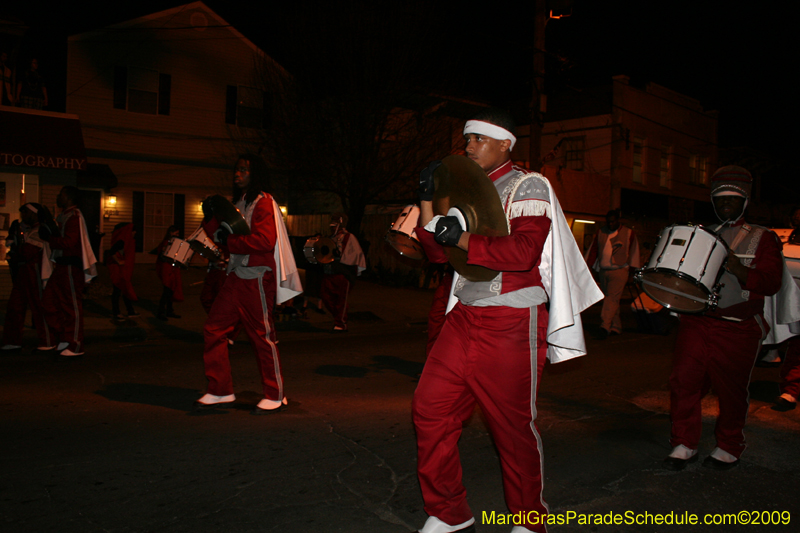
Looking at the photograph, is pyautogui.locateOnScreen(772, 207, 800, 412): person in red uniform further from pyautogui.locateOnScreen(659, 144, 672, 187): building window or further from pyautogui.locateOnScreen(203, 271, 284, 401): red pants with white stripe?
pyautogui.locateOnScreen(659, 144, 672, 187): building window

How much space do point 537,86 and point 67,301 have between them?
11166 mm

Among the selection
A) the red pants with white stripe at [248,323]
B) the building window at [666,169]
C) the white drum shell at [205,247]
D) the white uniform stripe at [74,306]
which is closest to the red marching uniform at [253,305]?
the red pants with white stripe at [248,323]

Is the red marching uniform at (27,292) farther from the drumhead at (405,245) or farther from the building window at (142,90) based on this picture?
the building window at (142,90)

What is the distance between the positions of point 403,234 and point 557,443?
203 centimetres

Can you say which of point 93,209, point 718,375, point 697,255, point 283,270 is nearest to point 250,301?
point 283,270

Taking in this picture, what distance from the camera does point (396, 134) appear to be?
→ 16.4m

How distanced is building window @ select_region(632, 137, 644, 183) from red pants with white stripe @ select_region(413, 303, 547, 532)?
25.1 meters

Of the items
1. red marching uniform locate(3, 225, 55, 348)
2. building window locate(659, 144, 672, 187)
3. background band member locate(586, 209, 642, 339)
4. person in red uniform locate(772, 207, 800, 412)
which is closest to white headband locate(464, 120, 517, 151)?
person in red uniform locate(772, 207, 800, 412)

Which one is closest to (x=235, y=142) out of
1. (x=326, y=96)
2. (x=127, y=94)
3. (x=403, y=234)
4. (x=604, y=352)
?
(x=127, y=94)

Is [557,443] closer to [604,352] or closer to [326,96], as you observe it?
[604,352]

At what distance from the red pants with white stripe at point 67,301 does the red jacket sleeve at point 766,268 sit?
22.7 ft

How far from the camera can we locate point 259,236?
16.3 ft

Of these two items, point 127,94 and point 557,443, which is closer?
point 557,443

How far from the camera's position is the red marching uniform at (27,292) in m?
7.61
